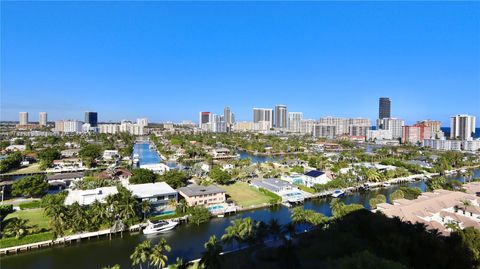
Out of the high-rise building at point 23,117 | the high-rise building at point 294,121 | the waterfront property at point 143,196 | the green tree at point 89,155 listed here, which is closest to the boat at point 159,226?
the waterfront property at point 143,196

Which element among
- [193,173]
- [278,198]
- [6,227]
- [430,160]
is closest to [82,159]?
[193,173]

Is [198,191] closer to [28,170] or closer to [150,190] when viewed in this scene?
[150,190]

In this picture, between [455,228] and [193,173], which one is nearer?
[455,228]

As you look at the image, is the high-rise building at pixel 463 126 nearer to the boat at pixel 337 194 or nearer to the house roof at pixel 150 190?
the boat at pixel 337 194

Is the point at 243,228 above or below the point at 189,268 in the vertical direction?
above

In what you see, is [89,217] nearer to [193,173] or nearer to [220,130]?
[193,173]

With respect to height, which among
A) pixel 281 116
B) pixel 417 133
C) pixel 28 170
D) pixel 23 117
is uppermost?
pixel 281 116

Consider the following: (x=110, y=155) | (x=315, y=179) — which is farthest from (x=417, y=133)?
(x=110, y=155)

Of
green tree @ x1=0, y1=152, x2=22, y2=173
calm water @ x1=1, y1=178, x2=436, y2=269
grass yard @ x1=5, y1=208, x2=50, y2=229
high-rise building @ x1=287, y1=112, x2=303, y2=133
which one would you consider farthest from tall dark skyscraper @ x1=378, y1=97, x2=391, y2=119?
grass yard @ x1=5, y1=208, x2=50, y2=229

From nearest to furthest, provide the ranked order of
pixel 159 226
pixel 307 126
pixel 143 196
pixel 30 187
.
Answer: pixel 159 226
pixel 143 196
pixel 30 187
pixel 307 126
